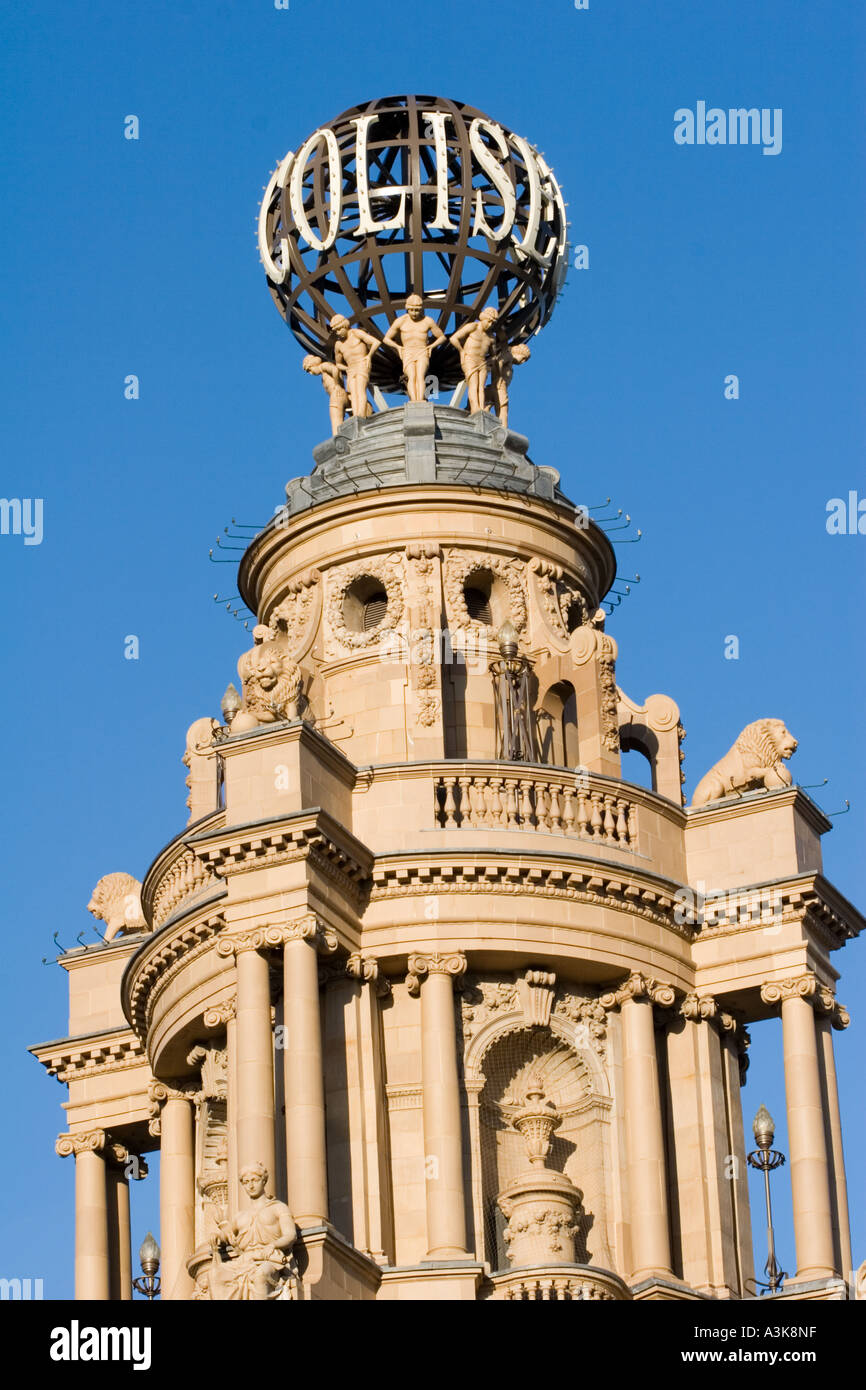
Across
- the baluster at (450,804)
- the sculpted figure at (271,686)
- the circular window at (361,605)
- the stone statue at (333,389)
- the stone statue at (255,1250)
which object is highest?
the stone statue at (333,389)

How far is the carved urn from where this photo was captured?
5584 centimetres

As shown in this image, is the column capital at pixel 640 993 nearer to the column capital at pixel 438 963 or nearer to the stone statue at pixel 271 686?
the column capital at pixel 438 963

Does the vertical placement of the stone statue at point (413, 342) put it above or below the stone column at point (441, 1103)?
above

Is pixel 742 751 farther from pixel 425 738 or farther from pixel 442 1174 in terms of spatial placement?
pixel 442 1174

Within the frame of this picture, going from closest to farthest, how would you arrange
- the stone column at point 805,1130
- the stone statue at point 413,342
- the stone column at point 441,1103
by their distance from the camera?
the stone column at point 441,1103, the stone column at point 805,1130, the stone statue at point 413,342

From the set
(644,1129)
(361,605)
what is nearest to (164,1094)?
(644,1129)

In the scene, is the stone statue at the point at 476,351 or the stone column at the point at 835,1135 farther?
the stone statue at the point at 476,351

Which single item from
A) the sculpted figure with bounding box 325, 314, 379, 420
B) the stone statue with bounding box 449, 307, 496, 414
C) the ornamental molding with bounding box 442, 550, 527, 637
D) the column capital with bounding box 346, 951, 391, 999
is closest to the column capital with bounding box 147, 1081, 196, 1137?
the column capital with bounding box 346, 951, 391, 999

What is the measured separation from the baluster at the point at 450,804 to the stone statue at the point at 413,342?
Answer: 825 cm

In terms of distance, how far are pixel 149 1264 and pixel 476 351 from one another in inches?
600

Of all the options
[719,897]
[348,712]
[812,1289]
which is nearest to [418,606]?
[348,712]

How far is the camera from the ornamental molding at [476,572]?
2415 inches

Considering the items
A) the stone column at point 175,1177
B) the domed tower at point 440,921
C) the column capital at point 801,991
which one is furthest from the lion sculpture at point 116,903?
the column capital at point 801,991
